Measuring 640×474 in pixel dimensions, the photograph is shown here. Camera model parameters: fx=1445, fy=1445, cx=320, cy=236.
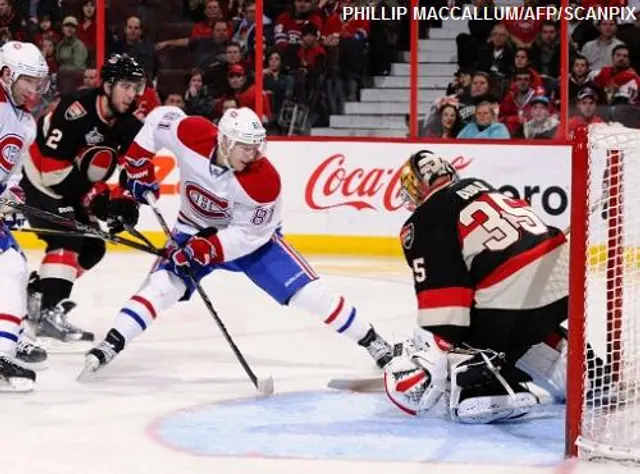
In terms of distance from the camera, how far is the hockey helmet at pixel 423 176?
154 inches

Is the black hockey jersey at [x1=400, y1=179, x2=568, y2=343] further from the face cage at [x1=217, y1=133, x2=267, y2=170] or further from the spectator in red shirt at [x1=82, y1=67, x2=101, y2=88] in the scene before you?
the spectator in red shirt at [x1=82, y1=67, x2=101, y2=88]

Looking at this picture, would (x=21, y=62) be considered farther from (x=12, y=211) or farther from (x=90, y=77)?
(x=90, y=77)

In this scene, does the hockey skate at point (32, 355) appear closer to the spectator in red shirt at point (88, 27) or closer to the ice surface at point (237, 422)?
the ice surface at point (237, 422)

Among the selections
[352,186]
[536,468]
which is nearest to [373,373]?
[536,468]

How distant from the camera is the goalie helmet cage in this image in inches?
138

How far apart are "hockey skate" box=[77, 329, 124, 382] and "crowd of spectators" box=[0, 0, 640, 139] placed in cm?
383

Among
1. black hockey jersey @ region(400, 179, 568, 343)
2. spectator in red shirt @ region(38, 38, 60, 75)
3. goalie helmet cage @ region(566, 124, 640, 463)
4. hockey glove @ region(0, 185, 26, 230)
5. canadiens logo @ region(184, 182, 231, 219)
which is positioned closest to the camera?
goalie helmet cage @ region(566, 124, 640, 463)

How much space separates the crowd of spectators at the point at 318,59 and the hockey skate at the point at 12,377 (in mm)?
4059

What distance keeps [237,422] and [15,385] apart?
78 centimetres

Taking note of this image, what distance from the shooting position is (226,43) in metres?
8.38

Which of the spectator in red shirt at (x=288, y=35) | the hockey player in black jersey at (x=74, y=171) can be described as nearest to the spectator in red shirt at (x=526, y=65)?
the spectator in red shirt at (x=288, y=35)

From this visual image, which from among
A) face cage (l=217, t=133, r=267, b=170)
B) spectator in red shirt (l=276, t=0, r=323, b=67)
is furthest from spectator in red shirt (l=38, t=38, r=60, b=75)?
face cage (l=217, t=133, r=267, b=170)

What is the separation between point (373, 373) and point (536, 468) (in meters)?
1.42

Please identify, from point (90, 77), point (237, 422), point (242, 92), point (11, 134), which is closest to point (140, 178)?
point (11, 134)
